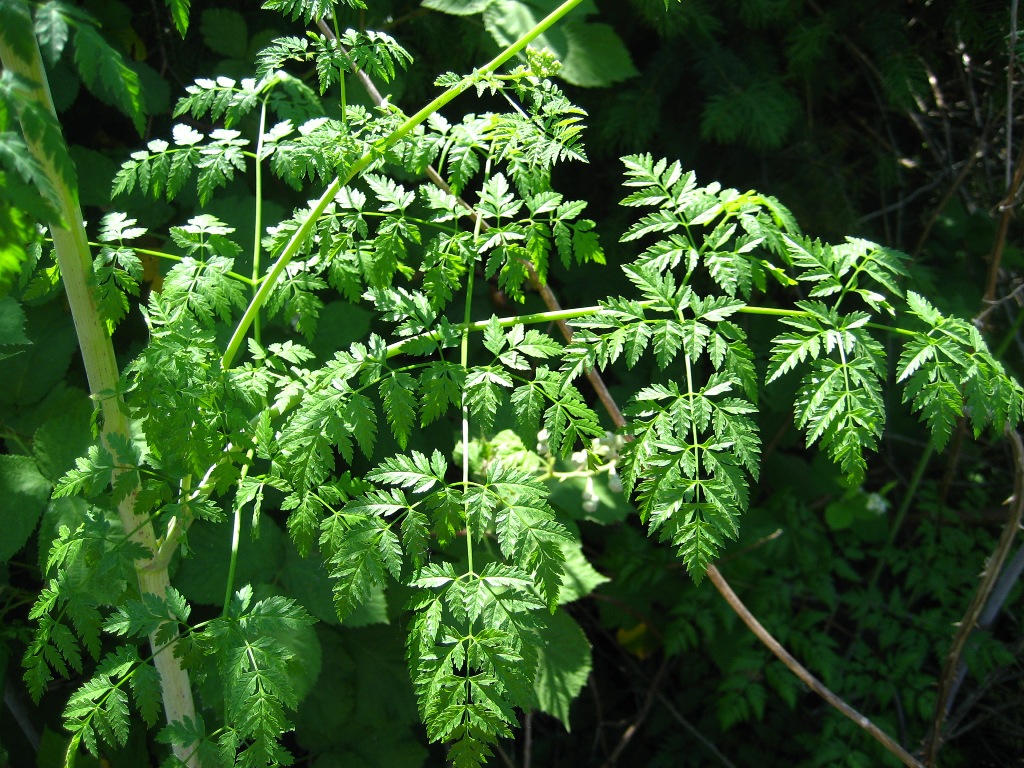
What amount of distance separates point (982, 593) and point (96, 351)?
1847mm

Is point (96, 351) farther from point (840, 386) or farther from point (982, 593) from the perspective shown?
point (982, 593)

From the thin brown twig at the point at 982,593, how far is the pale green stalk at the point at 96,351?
1.55m

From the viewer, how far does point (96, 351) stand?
3.74 feet

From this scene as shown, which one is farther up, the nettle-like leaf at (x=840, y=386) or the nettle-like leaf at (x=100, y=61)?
the nettle-like leaf at (x=100, y=61)

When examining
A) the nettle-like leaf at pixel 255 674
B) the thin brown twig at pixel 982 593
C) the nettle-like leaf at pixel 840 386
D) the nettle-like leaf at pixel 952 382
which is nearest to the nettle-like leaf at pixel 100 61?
the nettle-like leaf at pixel 255 674

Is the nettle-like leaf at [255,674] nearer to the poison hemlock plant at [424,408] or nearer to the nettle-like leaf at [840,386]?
the poison hemlock plant at [424,408]

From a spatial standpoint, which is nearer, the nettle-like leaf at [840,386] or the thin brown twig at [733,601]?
the nettle-like leaf at [840,386]

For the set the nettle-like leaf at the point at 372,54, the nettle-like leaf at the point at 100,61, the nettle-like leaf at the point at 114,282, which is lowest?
the nettle-like leaf at the point at 114,282

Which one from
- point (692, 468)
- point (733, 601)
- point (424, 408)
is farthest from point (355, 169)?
point (733, 601)

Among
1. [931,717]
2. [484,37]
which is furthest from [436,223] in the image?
[931,717]

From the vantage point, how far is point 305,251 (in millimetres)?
1277

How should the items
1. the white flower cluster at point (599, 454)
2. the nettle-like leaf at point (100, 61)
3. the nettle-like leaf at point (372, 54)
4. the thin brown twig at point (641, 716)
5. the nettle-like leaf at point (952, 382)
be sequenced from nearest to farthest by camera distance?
the nettle-like leaf at point (100, 61) → the nettle-like leaf at point (952, 382) → the nettle-like leaf at point (372, 54) → the white flower cluster at point (599, 454) → the thin brown twig at point (641, 716)

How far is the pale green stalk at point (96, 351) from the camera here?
3.22ft

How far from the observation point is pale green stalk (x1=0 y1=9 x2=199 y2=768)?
0.98m
